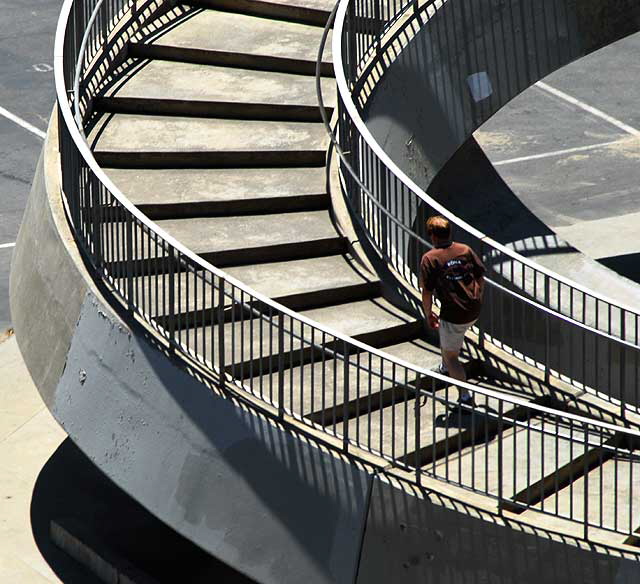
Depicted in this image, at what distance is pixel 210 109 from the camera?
15.5 metres

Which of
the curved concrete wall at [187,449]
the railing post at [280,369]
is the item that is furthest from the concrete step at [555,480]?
the railing post at [280,369]

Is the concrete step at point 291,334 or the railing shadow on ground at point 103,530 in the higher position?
the concrete step at point 291,334

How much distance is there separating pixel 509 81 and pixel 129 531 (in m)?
6.56

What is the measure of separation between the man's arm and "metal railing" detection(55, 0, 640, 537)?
463 mm

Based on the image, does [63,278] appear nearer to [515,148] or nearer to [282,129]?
[282,129]

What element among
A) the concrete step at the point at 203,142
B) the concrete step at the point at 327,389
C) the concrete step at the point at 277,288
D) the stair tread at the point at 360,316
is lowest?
the concrete step at the point at 327,389

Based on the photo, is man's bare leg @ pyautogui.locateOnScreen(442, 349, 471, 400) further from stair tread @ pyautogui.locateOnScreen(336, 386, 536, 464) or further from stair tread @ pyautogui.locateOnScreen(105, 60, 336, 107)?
stair tread @ pyautogui.locateOnScreen(105, 60, 336, 107)

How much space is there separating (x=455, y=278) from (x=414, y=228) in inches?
162

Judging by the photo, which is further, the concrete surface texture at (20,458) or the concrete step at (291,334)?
the concrete surface texture at (20,458)

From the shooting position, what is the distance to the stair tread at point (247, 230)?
1352cm

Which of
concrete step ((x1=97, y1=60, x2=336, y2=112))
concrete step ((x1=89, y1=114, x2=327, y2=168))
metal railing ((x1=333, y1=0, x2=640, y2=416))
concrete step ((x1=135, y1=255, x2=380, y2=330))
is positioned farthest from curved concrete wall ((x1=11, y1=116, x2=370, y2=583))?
concrete step ((x1=97, y1=60, x2=336, y2=112))


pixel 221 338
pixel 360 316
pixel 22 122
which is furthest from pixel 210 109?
pixel 22 122

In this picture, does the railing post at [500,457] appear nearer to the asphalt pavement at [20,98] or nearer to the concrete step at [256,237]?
the concrete step at [256,237]

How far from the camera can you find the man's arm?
38.1ft
